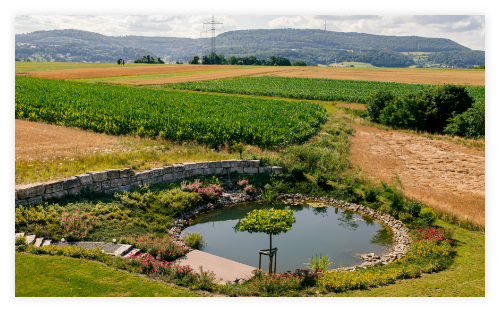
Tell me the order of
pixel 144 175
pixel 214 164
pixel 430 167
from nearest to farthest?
pixel 144 175 < pixel 214 164 < pixel 430 167

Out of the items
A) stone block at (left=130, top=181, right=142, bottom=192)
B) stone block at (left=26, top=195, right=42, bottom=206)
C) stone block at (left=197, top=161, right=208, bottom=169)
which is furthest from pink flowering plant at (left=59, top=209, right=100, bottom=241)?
Result: stone block at (left=197, top=161, right=208, bottom=169)

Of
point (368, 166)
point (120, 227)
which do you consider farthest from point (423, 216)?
point (120, 227)

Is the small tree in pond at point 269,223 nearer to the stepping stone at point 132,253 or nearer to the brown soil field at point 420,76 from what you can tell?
the stepping stone at point 132,253

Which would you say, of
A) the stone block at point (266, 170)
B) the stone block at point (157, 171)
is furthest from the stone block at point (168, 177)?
the stone block at point (266, 170)

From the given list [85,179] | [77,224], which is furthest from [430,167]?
[77,224]

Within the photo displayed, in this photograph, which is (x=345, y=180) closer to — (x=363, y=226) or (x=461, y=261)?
(x=363, y=226)

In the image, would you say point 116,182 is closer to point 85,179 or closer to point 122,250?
point 85,179
